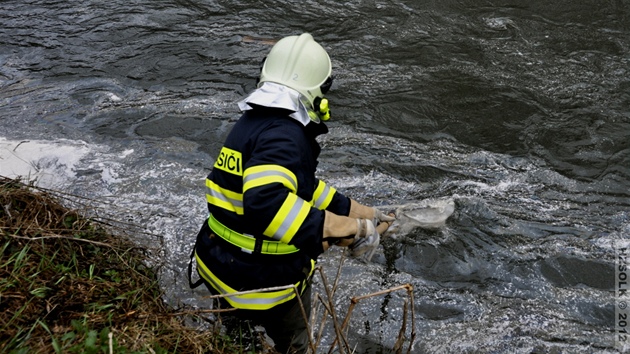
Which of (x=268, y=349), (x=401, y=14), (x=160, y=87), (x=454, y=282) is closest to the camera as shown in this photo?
(x=268, y=349)

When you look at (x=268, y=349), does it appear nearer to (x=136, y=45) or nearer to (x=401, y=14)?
(x=136, y=45)

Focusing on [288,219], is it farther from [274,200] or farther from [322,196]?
[322,196]

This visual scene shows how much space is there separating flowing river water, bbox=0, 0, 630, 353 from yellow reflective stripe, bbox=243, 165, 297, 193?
1553mm

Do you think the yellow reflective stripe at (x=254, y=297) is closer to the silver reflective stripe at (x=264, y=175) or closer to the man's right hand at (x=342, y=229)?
the man's right hand at (x=342, y=229)

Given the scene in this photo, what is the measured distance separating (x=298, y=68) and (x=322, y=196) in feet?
2.84

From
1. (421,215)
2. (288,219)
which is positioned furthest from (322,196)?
(421,215)

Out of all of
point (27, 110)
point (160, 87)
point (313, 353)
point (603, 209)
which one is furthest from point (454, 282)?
point (27, 110)

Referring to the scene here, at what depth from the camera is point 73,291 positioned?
132 inches

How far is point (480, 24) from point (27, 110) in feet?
19.6

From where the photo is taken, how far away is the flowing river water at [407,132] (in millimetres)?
4812

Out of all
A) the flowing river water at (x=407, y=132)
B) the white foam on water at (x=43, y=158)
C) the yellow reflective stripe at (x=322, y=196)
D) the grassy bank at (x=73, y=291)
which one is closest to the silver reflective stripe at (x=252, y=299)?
the grassy bank at (x=73, y=291)

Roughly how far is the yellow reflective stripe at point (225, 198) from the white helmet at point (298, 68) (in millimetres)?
594

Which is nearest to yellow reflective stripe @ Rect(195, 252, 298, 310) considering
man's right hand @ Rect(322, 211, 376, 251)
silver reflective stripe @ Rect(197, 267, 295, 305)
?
silver reflective stripe @ Rect(197, 267, 295, 305)

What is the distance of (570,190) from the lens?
5.94 metres
